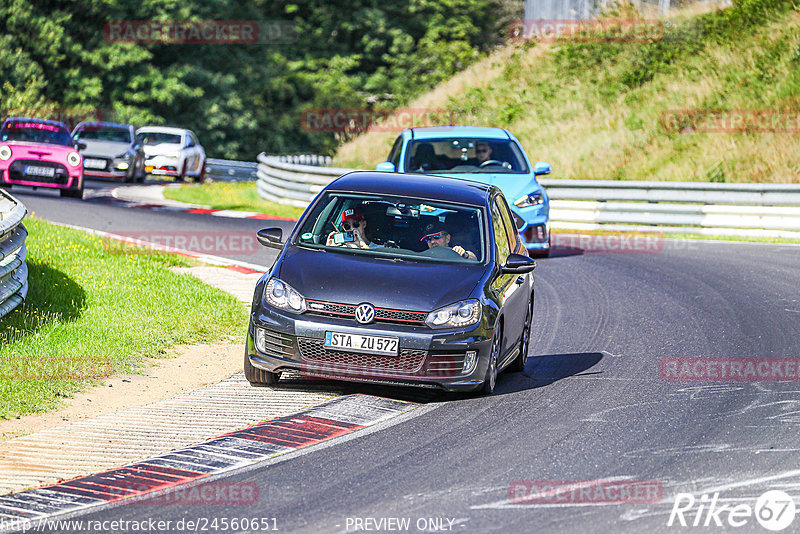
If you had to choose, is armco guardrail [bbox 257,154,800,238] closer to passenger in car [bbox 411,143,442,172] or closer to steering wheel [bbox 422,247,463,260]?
passenger in car [bbox 411,143,442,172]

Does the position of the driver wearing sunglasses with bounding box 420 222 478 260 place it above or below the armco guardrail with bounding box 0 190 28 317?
above

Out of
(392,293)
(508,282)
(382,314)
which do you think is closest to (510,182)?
(508,282)

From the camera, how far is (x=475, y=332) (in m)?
8.46

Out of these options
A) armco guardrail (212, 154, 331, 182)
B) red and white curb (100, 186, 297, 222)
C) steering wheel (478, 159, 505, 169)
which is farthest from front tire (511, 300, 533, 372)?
armco guardrail (212, 154, 331, 182)

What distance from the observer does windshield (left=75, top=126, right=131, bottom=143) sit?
31.7m

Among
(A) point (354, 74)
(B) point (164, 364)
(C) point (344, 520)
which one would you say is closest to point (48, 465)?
(C) point (344, 520)

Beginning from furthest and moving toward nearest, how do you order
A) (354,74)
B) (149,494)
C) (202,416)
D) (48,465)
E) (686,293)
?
(354,74) < (686,293) < (202,416) < (48,465) < (149,494)

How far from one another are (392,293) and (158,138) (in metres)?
28.1

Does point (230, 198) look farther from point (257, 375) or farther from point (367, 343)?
point (367, 343)

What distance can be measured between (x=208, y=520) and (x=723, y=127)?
2518 cm

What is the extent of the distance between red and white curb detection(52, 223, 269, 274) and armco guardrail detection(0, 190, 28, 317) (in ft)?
14.0

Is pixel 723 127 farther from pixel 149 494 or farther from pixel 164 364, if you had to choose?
pixel 149 494

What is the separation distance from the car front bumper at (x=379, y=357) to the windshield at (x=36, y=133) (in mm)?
18732

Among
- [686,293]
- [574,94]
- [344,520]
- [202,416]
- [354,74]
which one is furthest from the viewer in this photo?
[354,74]
